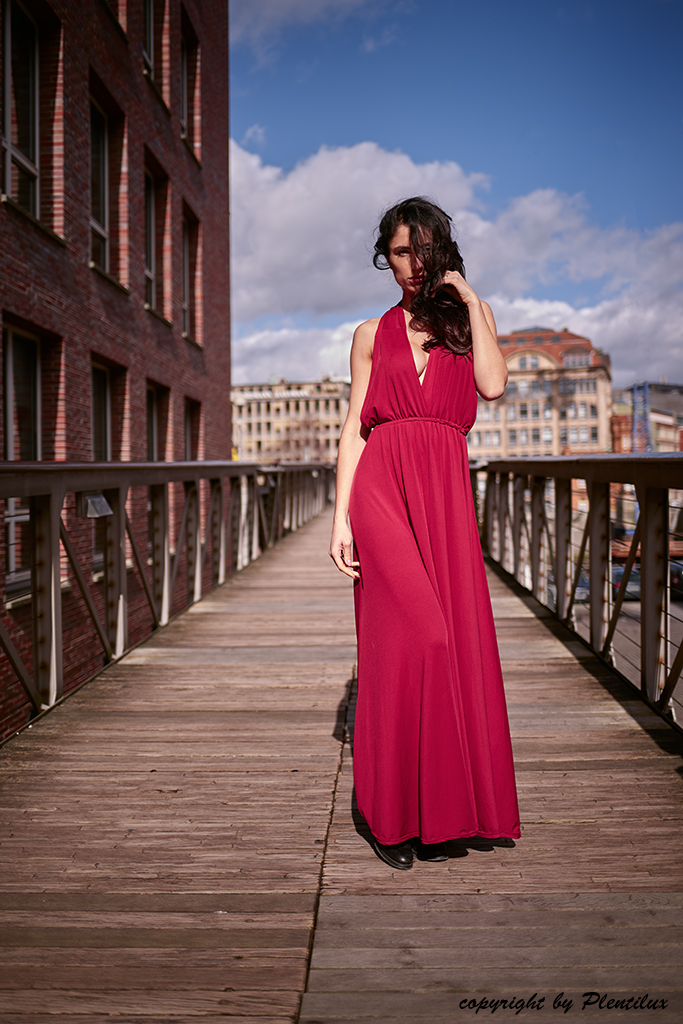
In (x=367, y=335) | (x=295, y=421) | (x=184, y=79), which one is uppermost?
→ (x=295, y=421)

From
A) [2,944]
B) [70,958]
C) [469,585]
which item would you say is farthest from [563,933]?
[2,944]

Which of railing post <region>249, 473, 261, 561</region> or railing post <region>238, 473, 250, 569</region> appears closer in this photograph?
railing post <region>238, 473, 250, 569</region>

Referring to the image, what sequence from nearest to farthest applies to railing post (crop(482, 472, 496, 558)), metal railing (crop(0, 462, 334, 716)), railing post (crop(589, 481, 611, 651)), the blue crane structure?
1. metal railing (crop(0, 462, 334, 716))
2. railing post (crop(589, 481, 611, 651))
3. railing post (crop(482, 472, 496, 558))
4. the blue crane structure

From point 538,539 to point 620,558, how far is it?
220 centimetres

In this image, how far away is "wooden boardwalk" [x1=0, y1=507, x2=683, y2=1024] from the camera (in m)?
1.60

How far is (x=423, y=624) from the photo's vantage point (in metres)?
2.07

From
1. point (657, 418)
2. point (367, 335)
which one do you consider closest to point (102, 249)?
point (367, 335)

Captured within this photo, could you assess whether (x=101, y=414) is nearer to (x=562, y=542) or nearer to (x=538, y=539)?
(x=538, y=539)

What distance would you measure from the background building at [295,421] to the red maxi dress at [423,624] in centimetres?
9989

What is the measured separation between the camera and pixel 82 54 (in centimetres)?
920

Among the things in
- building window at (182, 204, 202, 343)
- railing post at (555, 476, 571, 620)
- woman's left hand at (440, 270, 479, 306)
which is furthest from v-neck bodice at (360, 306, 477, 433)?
building window at (182, 204, 202, 343)

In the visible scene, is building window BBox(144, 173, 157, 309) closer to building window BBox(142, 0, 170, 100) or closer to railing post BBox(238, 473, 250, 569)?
building window BBox(142, 0, 170, 100)

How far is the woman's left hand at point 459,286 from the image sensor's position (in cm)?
216

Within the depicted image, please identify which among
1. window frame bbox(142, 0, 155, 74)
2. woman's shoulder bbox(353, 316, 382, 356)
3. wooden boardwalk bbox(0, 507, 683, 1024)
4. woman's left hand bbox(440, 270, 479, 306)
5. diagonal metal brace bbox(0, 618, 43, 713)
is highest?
window frame bbox(142, 0, 155, 74)
